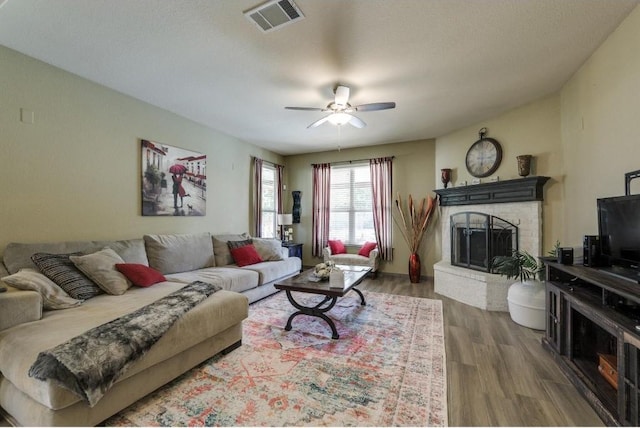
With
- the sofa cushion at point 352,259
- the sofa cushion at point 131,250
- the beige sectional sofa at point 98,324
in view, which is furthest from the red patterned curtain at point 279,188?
the sofa cushion at point 131,250

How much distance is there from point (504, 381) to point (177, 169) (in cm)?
439

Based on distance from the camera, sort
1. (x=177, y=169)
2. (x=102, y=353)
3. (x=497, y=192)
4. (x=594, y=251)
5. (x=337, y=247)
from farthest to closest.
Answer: (x=337, y=247)
(x=177, y=169)
(x=497, y=192)
(x=594, y=251)
(x=102, y=353)

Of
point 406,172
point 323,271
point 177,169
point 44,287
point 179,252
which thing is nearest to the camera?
point 44,287

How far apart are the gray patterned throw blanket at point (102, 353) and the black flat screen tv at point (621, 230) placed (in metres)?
3.19

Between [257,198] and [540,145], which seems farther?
[257,198]

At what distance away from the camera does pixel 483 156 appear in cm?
406

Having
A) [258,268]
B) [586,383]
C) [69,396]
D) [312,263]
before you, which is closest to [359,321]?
[258,268]

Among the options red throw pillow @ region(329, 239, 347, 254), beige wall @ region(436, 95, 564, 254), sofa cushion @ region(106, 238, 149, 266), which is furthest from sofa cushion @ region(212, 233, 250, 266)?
beige wall @ region(436, 95, 564, 254)

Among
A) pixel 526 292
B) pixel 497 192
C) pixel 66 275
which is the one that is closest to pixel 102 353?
pixel 66 275

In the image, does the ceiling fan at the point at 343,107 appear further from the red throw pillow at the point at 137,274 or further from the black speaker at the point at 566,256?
the red throw pillow at the point at 137,274

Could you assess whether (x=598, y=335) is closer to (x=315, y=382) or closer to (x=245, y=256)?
(x=315, y=382)

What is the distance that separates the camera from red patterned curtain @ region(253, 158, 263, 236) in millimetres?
5387

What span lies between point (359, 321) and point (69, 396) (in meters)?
2.47

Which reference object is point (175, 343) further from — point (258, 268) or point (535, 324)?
point (535, 324)
